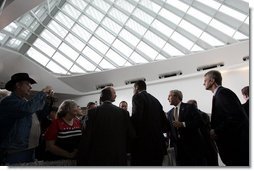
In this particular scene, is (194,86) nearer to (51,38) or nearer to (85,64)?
(85,64)

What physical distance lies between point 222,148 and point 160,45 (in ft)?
54.7

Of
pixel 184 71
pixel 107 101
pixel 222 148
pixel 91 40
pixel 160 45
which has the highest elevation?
pixel 91 40

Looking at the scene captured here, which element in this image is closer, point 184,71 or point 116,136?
point 116,136

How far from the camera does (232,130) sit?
4.15m

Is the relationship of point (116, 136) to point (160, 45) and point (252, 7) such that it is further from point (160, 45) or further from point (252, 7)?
point (160, 45)

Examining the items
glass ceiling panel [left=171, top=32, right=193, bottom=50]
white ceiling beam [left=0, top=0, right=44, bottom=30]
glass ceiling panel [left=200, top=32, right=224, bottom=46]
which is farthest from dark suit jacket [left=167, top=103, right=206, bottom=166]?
glass ceiling panel [left=171, top=32, right=193, bottom=50]

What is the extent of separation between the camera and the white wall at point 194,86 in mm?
13811

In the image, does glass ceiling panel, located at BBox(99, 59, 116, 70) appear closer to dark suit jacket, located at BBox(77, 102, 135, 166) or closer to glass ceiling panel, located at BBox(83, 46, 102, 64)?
glass ceiling panel, located at BBox(83, 46, 102, 64)

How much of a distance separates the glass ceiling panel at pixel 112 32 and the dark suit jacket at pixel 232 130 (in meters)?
13.3

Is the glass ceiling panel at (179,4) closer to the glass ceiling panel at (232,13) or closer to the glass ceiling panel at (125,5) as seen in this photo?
the glass ceiling panel at (232,13)

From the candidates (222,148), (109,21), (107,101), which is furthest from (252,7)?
(109,21)

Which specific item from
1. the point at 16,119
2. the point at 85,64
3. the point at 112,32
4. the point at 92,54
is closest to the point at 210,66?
the point at 112,32

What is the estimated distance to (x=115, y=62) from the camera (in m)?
22.9

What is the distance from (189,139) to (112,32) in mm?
18197
